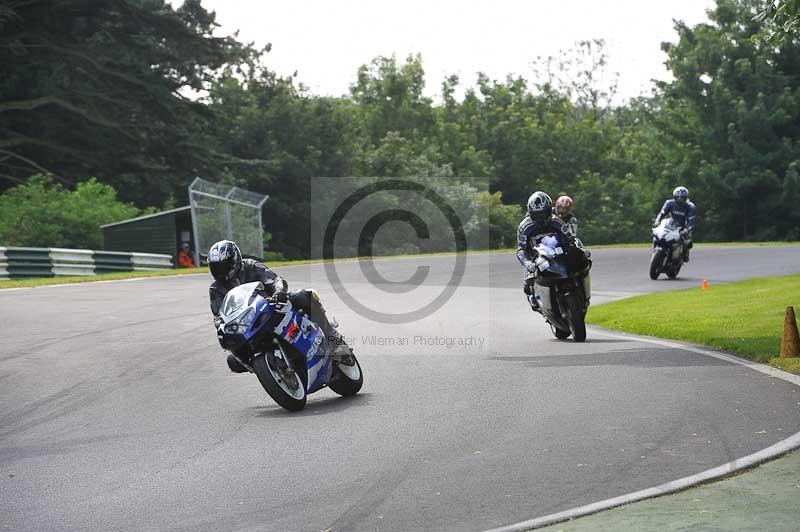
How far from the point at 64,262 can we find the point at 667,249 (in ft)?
51.2

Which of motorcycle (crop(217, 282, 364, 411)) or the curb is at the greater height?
motorcycle (crop(217, 282, 364, 411))

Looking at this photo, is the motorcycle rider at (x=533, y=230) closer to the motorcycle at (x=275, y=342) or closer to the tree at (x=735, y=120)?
the motorcycle at (x=275, y=342)

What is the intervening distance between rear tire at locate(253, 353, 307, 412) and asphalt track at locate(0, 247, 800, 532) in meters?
0.22

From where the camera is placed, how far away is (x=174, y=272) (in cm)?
3116

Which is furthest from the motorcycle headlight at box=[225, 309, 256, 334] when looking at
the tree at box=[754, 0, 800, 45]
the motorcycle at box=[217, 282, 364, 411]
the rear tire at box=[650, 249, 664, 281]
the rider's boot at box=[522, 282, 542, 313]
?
the rear tire at box=[650, 249, 664, 281]

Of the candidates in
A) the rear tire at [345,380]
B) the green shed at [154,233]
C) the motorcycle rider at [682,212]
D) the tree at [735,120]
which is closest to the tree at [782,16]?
the rear tire at [345,380]

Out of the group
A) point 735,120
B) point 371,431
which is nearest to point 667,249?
point 371,431

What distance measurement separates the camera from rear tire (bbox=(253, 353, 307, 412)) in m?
10.0

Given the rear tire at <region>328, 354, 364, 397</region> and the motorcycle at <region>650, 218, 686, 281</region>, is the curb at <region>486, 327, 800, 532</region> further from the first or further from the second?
the motorcycle at <region>650, 218, 686, 281</region>

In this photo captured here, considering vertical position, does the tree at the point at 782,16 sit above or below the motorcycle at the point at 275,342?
above

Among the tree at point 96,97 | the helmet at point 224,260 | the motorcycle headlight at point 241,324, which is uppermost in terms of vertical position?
the tree at point 96,97

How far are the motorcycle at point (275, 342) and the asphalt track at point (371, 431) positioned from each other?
12.1 inches

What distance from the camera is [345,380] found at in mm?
11141

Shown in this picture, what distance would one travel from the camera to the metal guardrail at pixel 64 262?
29844mm
